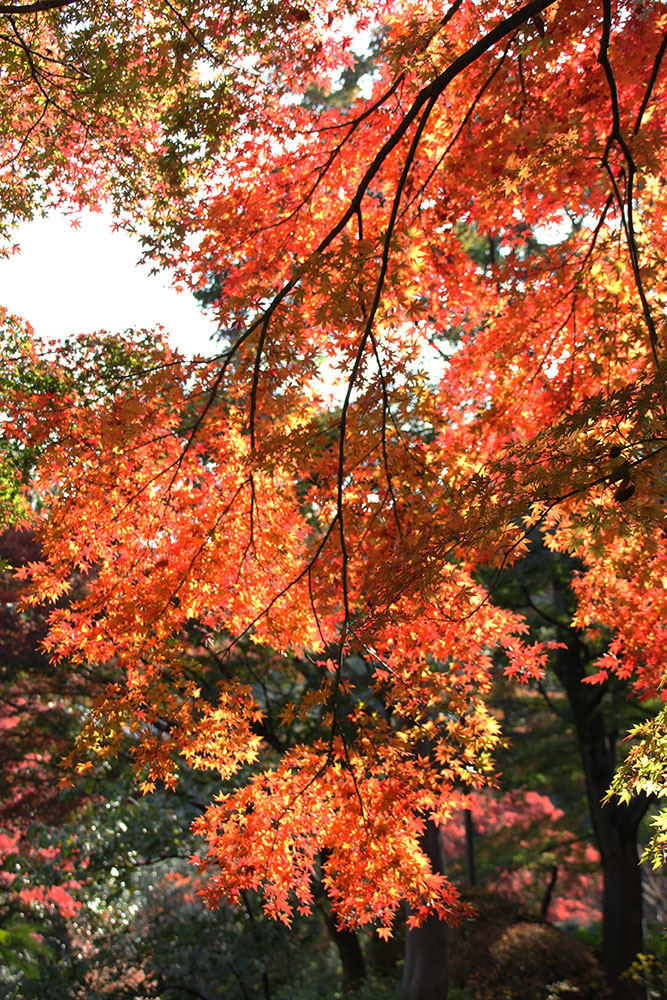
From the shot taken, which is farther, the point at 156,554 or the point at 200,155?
→ the point at 200,155

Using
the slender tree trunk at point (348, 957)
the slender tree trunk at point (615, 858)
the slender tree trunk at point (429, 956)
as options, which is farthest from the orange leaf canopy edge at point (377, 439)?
the slender tree trunk at point (615, 858)

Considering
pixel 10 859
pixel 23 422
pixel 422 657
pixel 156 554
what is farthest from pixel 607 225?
pixel 10 859

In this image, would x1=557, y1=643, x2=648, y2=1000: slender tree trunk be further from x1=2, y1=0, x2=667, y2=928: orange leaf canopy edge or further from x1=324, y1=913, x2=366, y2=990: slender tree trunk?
x1=2, y1=0, x2=667, y2=928: orange leaf canopy edge

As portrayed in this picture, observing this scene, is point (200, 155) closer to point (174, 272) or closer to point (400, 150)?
point (174, 272)

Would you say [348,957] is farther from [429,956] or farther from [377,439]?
[377,439]

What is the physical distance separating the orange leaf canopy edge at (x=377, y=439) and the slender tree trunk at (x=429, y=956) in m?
3.90

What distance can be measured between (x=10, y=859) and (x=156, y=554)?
4.74 m

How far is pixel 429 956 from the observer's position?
28.5 ft

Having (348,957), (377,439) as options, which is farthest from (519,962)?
(377,439)

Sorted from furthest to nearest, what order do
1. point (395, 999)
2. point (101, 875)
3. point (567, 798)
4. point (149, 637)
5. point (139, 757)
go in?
point (567, 798) < point (395, 999) < point (101, 875) < point (149, 637) < point (139, 757)

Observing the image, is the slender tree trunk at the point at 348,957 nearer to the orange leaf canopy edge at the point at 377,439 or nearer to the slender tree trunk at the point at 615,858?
the slender tree trunk at the point at 615,858

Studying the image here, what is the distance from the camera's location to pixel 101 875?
852 centimetres

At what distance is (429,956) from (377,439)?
6765mm

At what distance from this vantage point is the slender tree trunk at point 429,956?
28.2 feet
